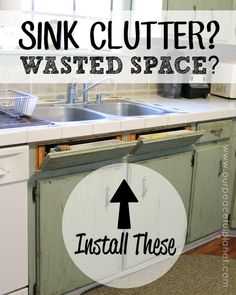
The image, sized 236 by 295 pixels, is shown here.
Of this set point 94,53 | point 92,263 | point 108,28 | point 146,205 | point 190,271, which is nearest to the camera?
point 92,263

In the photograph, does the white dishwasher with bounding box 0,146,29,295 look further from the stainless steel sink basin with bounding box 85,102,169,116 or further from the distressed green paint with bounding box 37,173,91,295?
the stainless steel sink basin with bounding box 85,102,169,116

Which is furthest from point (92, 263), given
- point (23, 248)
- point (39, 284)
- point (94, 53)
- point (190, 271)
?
point (94, 53)

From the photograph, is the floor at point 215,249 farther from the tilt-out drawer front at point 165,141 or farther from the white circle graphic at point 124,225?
the tilt-out drawer front at point 165,141

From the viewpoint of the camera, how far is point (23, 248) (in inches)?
70.6

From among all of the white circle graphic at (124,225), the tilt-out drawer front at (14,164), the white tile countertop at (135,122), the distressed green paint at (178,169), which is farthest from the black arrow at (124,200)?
the tilt-out drawer front at (14,164)

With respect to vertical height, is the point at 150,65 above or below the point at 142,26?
below

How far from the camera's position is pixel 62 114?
2387mm

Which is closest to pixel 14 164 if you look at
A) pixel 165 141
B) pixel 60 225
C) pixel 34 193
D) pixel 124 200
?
pixel 34 193

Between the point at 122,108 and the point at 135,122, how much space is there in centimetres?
61

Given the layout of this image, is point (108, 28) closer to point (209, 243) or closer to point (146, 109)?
point (146, 109)

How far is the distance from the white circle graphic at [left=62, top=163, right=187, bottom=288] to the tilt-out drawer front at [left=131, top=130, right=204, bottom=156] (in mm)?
110

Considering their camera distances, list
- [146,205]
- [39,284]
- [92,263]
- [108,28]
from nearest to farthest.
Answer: [39,284]
[92,263]
[146,205]
[108,28]

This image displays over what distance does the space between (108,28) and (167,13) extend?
1.42 feet

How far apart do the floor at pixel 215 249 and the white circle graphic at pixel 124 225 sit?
23 centimetres
